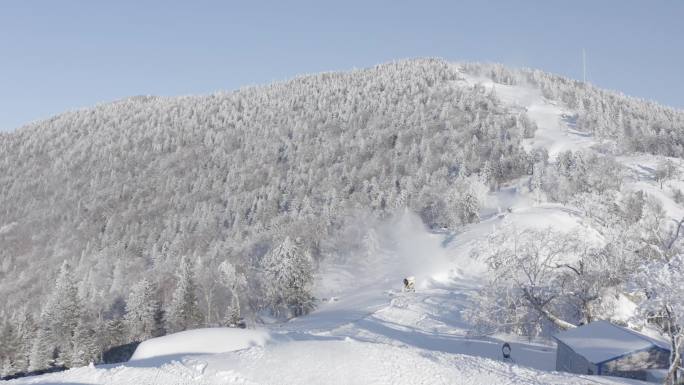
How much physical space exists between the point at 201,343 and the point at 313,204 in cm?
7620

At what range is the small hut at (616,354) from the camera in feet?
78.1

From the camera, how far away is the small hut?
937 inches

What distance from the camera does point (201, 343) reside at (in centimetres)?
2491

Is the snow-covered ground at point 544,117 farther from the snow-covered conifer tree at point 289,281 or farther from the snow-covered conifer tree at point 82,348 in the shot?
the snow-covered conifer tree at point 82,348

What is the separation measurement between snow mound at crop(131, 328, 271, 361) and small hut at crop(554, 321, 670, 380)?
15050 millimetres

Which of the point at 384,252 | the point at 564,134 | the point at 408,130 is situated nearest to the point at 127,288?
the point at 384,252

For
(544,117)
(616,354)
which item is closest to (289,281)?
(616,354)

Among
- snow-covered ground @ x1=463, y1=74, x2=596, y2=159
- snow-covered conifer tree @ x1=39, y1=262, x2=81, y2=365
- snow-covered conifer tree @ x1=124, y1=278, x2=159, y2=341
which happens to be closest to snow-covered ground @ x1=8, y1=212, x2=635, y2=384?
snow-covered conifer tree @ x1=124, y1=278, x2=159, y2=341

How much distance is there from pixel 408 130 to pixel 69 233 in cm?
8504

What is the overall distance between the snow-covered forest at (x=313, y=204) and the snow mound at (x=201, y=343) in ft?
52.0

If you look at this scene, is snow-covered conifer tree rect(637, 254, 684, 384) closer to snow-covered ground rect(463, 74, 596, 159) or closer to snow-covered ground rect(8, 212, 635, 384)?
snow-covered ground rect(8, 212, 635, 384)

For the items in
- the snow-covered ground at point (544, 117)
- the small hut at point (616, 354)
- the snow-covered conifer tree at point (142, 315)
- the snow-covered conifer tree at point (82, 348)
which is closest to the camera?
the small hut at point (616, 354)

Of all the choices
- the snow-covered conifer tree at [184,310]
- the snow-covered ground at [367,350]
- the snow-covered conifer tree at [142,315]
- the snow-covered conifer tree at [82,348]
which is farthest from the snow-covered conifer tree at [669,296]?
the snow-covered conifer tree at [142,315]

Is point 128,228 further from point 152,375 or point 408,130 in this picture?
point 152,375
